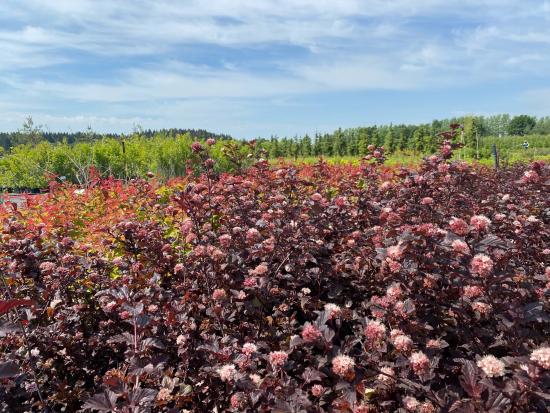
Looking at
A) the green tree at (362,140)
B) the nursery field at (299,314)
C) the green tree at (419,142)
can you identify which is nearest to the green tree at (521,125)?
the green tree at (362,140)

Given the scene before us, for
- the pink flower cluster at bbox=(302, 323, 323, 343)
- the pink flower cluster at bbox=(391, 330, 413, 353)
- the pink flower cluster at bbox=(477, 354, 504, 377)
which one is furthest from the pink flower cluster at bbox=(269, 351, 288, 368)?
the pink flower cluster at bbox=(477, 354, 504, 377)

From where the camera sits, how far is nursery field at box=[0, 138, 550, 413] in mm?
1590

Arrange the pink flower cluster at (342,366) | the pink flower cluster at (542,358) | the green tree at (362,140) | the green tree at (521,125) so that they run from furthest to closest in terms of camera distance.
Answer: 1. the green tree at (521,125)
2. the green tree at (362,140)
3. the pink flower cluster at (342,366)
4. the pink flower cluster at (542,358)

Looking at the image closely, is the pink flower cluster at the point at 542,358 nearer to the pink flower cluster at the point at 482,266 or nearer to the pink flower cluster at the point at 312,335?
the pink flower cluster at the point at 482,266

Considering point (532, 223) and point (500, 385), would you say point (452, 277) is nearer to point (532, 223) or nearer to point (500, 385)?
point (500, 385)

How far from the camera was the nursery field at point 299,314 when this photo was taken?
1.59 metres

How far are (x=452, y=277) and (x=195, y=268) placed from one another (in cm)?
156

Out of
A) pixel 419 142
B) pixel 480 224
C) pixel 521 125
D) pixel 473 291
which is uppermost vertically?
pixel 521 125

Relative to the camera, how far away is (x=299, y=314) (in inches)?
113

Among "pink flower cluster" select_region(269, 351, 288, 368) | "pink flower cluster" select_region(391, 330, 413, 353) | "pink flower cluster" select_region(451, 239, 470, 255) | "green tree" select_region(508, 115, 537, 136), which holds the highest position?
"green tree" select_region(508, 115, 537, 136)

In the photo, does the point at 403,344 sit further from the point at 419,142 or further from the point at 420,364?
the point at 419,142

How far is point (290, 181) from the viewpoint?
12.5 feet

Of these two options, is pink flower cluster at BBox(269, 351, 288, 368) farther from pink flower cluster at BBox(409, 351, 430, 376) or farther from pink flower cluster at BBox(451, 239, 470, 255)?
pink flower cluster at BBox(451, 239, 470, 255)

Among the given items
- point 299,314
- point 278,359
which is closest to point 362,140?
point 299,314
